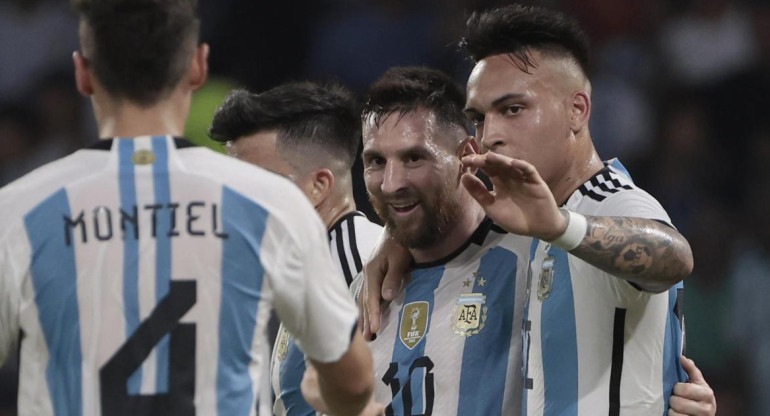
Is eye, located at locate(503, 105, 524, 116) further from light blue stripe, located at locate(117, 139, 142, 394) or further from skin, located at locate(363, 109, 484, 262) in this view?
light blue stripe, located at locate(117, 139, 142, 394)

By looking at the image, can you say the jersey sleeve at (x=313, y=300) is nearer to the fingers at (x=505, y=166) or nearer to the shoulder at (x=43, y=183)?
the shoulder at (x=43, y=183)

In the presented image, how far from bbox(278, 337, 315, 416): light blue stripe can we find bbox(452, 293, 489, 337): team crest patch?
2.23 ft

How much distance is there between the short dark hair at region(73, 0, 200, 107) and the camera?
7.51 ft

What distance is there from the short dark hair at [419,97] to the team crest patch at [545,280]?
2.81 ft

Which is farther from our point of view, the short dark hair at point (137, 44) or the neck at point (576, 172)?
the neck at point (576, 172)

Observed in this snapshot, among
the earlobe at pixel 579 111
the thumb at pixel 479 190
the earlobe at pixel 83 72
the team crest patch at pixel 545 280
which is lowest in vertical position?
the team crest patch at pixel 545 280

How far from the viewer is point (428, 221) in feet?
12.6

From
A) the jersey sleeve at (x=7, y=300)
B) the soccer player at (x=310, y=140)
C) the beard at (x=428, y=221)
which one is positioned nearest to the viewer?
the jersey sleeve at (x=7, y=300)

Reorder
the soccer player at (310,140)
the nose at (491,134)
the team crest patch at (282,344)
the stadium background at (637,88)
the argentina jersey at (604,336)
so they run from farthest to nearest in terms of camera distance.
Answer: the stadium background at (637,88), the soccer player at (310,140), the team crest patch at (282,344), the nose at (491,134), the argentina jersey at (604,336)

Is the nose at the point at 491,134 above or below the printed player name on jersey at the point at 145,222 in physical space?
above

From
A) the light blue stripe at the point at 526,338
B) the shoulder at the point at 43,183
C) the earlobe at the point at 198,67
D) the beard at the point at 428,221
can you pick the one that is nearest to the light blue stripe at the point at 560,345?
the light blue stripe at the point at 526,338

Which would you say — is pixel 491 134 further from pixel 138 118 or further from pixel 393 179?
pixel 138 118

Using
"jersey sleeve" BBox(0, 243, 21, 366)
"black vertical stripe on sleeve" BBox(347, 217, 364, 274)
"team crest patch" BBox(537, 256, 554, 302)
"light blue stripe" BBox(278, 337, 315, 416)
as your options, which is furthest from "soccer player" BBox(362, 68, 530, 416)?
"jersey sleeve" BBox(0, 243, 21, 366)

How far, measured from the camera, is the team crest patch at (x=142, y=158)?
2.30m
